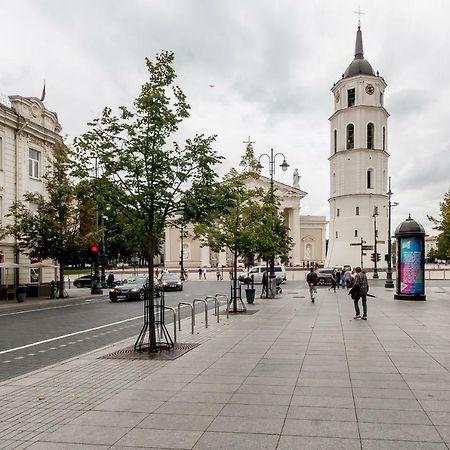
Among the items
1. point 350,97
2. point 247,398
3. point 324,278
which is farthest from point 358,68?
point 247,398

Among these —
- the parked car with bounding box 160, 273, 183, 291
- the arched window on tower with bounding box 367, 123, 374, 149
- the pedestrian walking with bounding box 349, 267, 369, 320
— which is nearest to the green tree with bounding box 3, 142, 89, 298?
the parked car with bounding box 160, 273, 183, 291

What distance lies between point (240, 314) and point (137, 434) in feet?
47.4

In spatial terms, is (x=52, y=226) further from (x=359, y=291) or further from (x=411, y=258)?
(x=359, y=291)

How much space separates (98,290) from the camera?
3831 centimetres

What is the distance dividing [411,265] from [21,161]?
A: 23.9 metres

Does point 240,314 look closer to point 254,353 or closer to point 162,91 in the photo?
point 254,353

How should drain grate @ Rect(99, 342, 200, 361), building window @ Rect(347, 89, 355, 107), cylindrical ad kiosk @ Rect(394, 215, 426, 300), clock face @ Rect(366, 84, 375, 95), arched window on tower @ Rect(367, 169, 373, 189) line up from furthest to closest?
building window @ Rect(347, 89, 355, 107), arched window on tower @ Rect(367, 169, 373, 189), clock face @ Rect(366, 84, 375, 95), cylindrical ad kiosk @ Rect(394, 215, 426, 300), drain grate @ Rect(99, 342, 200, 361)

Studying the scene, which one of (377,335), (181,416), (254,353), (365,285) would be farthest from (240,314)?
(181,416)

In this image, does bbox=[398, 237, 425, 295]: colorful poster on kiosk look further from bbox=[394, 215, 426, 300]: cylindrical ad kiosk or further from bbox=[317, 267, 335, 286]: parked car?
bbox=[317, 267, 335, 286]: parked car

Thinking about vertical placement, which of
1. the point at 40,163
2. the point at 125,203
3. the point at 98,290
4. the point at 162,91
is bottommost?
the point at 98,290

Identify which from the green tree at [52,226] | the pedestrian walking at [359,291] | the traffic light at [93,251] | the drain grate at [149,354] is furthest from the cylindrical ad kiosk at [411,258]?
the traffic light at [93,251]

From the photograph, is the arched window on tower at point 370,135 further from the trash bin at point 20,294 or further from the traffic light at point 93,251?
the trash bin at point 20,294

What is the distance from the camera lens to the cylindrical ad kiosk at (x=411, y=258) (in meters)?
26.4

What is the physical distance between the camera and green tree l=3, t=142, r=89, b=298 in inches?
1260
